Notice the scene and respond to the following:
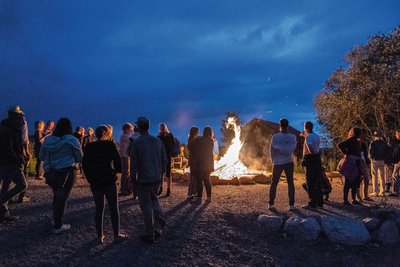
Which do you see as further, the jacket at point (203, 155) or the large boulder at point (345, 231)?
the jacket at point (203, 155)

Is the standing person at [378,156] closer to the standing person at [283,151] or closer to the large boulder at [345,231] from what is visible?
the standing person at [283,151]

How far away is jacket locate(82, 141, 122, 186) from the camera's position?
6.39 metres

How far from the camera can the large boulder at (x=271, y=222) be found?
800 centimetres

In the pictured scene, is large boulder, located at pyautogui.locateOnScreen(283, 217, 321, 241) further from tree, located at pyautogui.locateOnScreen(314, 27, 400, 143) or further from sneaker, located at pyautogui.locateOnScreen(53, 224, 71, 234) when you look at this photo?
tree, located at pyautogui.locateOnScreen(314, 27, 400, 143)

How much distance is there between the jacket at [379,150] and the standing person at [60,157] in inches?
327

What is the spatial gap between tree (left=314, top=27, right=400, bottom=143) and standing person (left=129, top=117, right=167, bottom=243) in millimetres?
14589

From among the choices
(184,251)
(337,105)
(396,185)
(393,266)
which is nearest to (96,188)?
(184,251)

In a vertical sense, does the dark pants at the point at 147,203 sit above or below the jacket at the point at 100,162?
below

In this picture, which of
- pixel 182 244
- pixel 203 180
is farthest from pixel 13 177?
pixel 203 180

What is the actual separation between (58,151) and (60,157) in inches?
4.2

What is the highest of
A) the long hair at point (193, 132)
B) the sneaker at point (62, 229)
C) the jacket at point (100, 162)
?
the long hair at point (193, 132)

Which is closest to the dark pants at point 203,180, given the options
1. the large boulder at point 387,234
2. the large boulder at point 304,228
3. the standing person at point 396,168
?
the large boulder at point 304,228

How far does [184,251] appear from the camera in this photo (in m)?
6.73

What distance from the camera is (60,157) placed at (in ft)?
22.7
